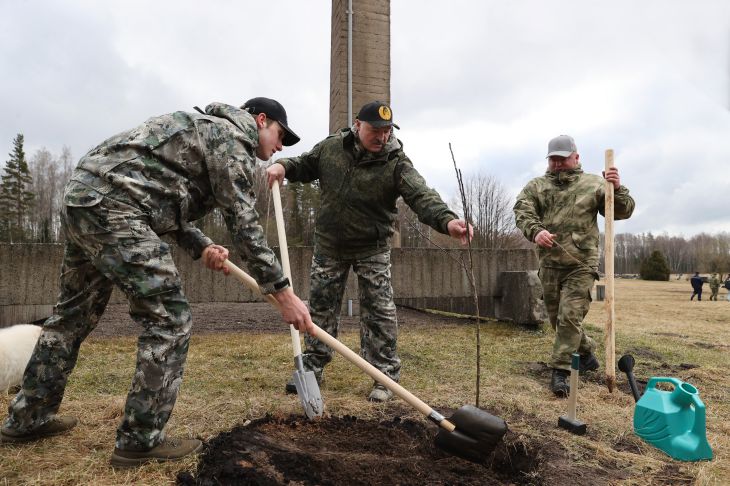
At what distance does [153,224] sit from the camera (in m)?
2.60

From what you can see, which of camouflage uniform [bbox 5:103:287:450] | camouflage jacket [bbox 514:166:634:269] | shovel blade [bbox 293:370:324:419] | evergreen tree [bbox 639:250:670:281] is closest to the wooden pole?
camouflage jacket [bbox 514:166:634:269]

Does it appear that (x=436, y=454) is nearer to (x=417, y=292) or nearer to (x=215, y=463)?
(x=215, y=463)

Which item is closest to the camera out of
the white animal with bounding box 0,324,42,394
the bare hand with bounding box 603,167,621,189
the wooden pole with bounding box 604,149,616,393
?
the white animal with bounding box 0,324,42,394

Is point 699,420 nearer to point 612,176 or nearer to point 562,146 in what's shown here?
point 612,176

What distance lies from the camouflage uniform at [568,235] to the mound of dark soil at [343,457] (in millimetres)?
2003

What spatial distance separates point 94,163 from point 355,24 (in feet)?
23.9

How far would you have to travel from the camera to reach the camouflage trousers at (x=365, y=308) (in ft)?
13.8

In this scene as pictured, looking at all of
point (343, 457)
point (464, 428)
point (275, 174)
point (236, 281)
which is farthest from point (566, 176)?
point (236, 281)

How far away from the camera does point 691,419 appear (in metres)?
3.03

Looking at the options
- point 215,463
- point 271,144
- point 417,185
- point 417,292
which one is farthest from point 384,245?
point 417,292

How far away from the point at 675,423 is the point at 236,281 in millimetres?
5937

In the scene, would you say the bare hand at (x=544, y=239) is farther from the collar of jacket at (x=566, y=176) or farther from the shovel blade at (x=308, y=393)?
the shovel blade at (x=308, y=393)

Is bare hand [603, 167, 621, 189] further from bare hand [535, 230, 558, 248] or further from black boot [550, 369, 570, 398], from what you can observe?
black boot [550, 369, 570, 398]

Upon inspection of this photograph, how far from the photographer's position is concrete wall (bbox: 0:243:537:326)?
6.89 metres
